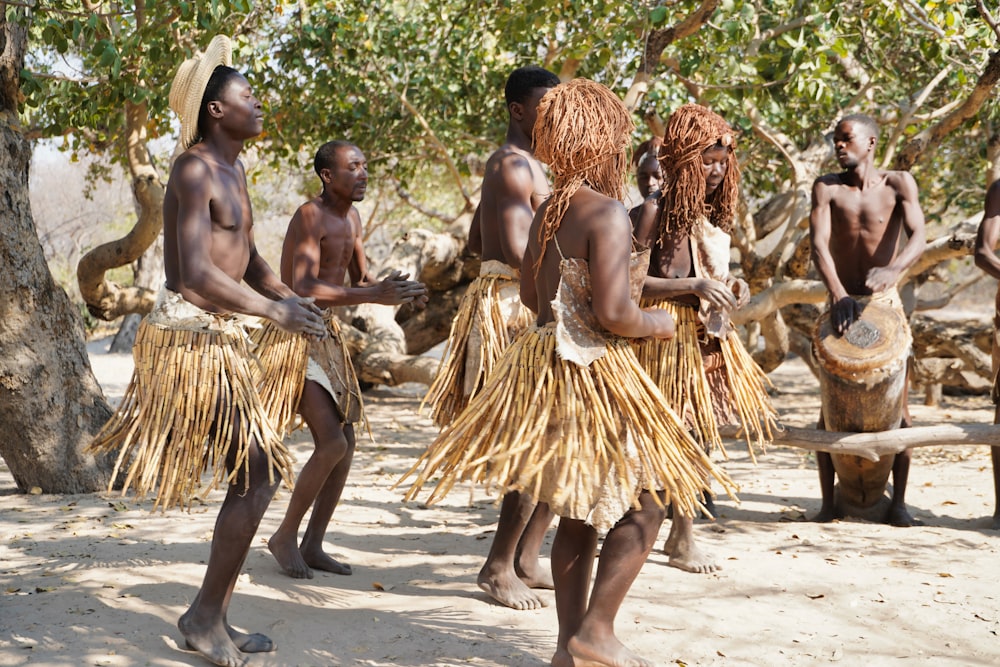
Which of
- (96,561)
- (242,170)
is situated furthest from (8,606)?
(242,170)

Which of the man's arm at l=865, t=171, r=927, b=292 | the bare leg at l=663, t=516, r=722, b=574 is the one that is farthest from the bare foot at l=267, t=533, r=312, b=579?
the man's arm at l=865, t=171, r=927, b=292

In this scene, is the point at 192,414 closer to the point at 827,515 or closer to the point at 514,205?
the point at 514,205

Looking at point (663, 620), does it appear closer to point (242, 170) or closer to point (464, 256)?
point (242, 170)

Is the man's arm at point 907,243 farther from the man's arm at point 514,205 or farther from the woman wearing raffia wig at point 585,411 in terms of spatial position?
the woman wearing raffia wig at point 585,411

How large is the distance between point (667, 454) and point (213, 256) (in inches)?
57.4

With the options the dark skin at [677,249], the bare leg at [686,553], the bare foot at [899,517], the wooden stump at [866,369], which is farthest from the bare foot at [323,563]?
the bare foot at [899,517]

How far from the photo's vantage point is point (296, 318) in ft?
9.30

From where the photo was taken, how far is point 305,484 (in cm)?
378

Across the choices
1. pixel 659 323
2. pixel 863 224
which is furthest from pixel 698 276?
pixel 863 224

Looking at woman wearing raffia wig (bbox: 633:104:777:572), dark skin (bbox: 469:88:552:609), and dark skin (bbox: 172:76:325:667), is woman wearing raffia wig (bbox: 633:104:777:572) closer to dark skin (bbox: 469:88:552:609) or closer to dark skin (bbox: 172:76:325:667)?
dark skin (bbox: 469:88:552:609)

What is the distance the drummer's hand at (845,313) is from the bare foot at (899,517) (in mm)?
1001

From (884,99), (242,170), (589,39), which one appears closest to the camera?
(242,170)

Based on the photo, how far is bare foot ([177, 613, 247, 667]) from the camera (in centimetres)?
288

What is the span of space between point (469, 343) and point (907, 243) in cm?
231
